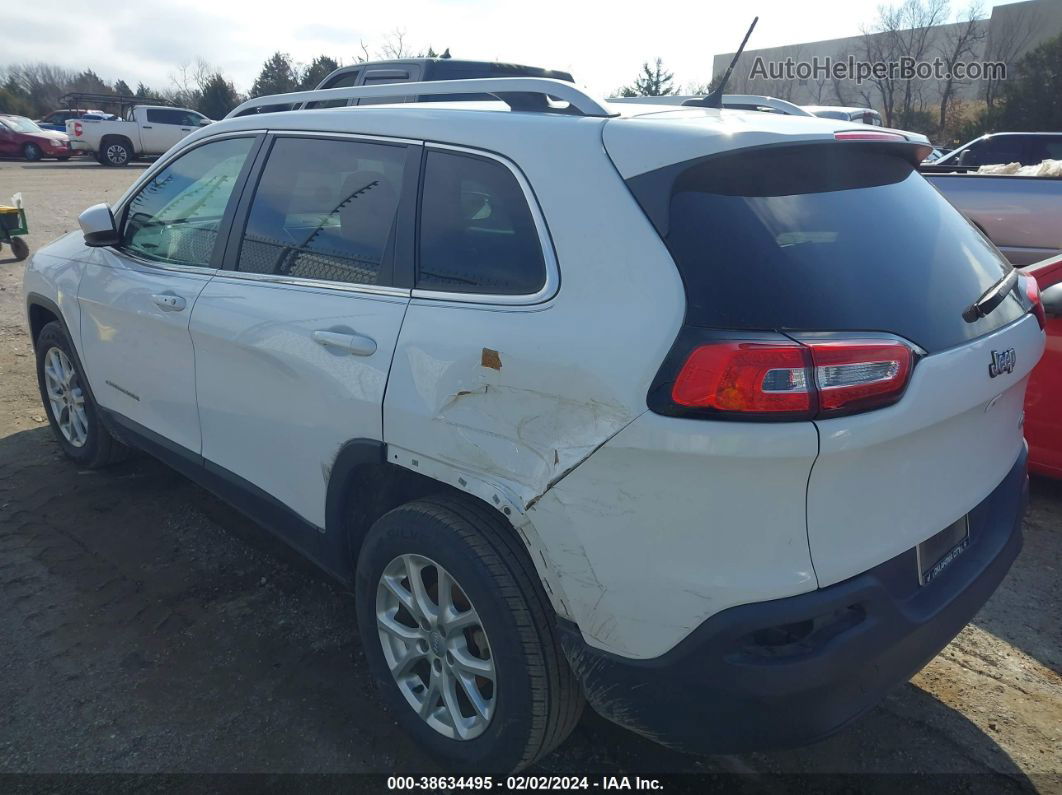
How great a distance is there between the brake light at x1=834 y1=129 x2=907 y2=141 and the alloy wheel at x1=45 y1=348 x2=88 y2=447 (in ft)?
13.1

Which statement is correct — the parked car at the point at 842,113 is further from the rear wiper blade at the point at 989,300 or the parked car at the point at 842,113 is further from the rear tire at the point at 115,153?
the rear tire at the point at 115,153

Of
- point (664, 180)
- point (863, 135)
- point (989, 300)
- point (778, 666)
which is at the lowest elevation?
point (778, 666)

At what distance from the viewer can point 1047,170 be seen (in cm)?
737

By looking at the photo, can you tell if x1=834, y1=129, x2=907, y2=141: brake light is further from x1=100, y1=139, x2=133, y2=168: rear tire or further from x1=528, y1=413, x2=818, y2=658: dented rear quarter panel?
x1=100, y1=139, x2=133, y2=168: rear tire

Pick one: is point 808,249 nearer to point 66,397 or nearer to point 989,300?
point 989,300

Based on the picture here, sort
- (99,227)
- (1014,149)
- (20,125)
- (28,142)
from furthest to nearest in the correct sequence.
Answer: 1. (20,125)
2. (28,142)
3. (1014,149)
4. (99,227)

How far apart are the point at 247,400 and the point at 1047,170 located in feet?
24.1

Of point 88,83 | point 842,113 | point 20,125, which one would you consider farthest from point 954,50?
point 88,83

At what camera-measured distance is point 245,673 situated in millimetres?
3043

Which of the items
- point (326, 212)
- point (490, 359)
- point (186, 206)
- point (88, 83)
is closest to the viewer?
point (490, 359)

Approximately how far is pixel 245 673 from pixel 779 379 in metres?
2.26

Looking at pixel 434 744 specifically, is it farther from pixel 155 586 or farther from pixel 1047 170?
pixel 1047 170

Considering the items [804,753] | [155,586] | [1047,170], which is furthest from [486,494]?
[1047,170]

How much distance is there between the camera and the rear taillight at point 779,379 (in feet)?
5.97
